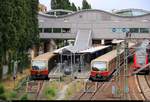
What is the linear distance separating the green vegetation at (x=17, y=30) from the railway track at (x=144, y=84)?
1151 centimetres

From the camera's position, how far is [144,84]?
40.2 metres

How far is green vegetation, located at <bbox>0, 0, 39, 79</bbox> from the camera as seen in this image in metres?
40.2

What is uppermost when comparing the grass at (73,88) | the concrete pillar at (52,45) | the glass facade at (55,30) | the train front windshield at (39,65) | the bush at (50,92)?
the glass facade at (55,30)

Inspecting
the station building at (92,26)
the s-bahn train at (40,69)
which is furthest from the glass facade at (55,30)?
the s-bahn train at (40,69)

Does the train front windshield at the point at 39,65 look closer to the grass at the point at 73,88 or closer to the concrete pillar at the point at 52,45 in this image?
the grass at the point at 73,88

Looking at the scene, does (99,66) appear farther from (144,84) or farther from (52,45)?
(52,45)

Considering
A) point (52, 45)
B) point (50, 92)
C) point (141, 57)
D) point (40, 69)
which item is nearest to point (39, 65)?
point (40, 69)

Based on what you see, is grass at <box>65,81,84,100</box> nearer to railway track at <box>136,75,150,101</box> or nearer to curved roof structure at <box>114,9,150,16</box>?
railway track at <box>136,75,150,101</box>

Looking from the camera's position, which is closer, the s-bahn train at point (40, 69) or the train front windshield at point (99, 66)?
the train front windshield at point (99, 66)

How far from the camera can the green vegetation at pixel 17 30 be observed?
132 ft

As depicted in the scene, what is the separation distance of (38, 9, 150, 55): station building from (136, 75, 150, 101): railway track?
57.0 ft

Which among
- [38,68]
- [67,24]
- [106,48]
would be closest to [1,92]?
[38,68]

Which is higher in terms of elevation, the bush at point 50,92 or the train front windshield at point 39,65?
the train front windshield at point 39,65

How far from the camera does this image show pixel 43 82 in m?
40.7
